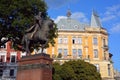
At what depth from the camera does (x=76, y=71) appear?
50.9m

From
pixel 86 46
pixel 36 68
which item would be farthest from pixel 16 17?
pixel 86 46

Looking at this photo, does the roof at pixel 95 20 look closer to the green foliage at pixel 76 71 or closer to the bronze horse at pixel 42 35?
the green foliage at pixel 76 71

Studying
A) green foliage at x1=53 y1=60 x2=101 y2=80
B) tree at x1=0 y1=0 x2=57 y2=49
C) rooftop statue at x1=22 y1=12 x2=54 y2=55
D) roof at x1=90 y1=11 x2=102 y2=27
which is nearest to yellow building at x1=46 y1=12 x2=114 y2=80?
roof at x1=90 y1=11 x2=102 y2=27

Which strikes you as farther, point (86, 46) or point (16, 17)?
point (86, 46)

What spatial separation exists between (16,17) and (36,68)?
1679cm

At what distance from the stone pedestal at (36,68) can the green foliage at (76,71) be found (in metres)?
29.0

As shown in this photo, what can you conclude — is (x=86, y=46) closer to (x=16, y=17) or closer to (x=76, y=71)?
(x=76, y=71)

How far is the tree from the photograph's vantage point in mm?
33816

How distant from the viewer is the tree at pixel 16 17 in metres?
33.8

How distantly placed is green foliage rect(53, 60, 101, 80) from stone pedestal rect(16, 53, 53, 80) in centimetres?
2897

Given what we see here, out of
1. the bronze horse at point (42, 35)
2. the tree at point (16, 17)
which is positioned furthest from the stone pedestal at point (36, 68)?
the tree at point (16, 17)

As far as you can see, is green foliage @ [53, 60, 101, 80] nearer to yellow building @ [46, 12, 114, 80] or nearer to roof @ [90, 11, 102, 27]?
yellow building @ [46, 12, 114, 80]

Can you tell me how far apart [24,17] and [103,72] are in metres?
37.1

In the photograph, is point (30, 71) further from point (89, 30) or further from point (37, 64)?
point (89, 30)
